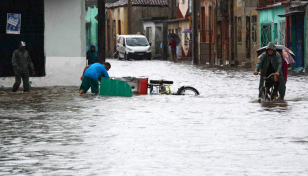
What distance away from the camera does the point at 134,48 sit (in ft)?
190

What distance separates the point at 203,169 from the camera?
324 inches

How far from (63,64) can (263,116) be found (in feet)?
38.4

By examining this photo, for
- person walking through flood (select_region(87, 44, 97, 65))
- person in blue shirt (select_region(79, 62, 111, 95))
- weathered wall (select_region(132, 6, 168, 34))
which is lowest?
person in blue shirt (select_region(79, 62, 111, 95))

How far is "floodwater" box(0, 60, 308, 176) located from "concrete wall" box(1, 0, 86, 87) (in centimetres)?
531

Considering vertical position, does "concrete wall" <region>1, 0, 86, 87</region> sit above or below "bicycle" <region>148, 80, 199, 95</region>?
above

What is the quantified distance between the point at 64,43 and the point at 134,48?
33.4 metres

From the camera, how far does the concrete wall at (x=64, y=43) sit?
24500 millimetres

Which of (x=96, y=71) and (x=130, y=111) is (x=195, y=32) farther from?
(x=130, y=111)

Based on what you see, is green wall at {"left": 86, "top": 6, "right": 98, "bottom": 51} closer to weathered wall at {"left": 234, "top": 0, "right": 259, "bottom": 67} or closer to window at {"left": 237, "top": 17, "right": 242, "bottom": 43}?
window at {"left": 237, "top": 17, "right": 242, "bottom": 43}

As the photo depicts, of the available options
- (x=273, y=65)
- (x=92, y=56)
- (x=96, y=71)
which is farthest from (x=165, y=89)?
(x=92, y=56)

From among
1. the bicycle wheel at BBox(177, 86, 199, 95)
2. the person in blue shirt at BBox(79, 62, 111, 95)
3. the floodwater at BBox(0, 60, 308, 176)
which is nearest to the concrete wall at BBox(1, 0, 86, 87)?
the person in blue shirt at BBox(79, 62, 111, 95)

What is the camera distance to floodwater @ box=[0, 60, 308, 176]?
334 inches

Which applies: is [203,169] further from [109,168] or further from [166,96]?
[166,96]

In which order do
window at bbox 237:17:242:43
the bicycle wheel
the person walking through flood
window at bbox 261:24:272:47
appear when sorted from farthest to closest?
window at bbox 237:17:242:43 < window at bbox 261:24:272:47 < the person walking through flood < the bicycle wheel
